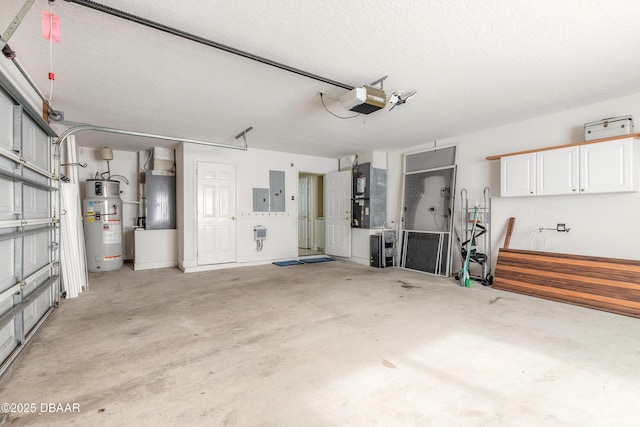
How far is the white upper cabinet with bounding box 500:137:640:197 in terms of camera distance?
3451mm

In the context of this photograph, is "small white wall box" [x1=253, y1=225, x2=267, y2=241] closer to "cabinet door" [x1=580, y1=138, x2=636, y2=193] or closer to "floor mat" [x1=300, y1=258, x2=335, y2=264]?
"floor mat" [x1=300, y1=258, x2=335, y2=264]

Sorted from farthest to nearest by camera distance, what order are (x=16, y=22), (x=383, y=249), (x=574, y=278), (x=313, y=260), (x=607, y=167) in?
(x=313, y=260)
(x=383, y=249)
(x=574, y=278)
(x=607, y=167)
(x=16, y=22)

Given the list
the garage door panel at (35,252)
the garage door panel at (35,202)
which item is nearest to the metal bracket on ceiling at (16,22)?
the garage door panel at (35,202)

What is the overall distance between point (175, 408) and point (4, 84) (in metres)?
2.62

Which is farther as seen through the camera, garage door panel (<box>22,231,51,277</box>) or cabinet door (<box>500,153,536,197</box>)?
cabinet door (<box>500,153,536,197</box>)

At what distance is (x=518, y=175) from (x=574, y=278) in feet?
5.34

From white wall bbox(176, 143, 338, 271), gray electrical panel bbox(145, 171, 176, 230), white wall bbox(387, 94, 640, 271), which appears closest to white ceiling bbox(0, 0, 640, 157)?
white wall bbox(387, 94, 640, 271)

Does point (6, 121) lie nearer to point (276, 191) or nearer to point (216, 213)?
point (216, 213)

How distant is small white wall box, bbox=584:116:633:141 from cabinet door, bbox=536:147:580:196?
24cm

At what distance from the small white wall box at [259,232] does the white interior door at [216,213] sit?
46cm

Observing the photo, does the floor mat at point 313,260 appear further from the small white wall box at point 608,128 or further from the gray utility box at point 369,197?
the small white wall box at point 608,128

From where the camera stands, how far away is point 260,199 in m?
6.56

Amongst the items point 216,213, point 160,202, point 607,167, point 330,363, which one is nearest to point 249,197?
point 216,213

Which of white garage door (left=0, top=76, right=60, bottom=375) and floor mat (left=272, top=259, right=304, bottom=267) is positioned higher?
white garage door (left=0, top=76, right=60, bottom=375)
